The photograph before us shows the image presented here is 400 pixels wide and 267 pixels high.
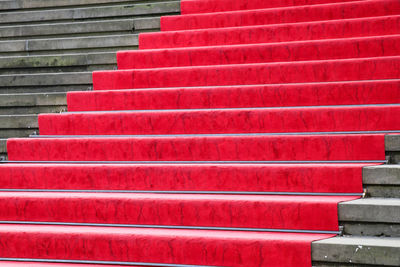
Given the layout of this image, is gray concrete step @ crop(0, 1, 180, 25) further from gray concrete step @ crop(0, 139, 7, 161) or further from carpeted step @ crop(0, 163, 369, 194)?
carpeted step @ crop(0, 163, 369, 194)

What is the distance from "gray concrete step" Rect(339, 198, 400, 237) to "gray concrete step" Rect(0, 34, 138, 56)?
192 cm

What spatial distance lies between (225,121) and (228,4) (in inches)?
46.9

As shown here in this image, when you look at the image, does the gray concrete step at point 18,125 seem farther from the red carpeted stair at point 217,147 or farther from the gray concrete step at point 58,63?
the gray concrete step at point 58,63

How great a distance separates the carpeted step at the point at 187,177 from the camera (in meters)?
2.29

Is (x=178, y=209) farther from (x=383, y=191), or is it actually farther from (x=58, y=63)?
(x=58, y=63)

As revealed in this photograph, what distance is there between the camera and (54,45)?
150 inches

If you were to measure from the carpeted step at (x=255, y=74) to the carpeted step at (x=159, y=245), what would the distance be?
3.14 ft

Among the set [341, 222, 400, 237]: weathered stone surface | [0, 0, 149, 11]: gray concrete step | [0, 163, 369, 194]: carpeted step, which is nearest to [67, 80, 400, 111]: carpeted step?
[0, 163, 369, 194]: carpeted step

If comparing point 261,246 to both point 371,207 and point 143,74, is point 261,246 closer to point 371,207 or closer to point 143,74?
point 371,207

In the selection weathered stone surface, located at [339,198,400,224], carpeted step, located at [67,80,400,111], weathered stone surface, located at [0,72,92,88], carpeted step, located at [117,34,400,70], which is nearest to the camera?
weathered stone surface, located at [339,198,400,224]

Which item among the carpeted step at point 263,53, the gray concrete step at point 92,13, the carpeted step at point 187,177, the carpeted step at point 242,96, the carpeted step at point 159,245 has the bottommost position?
the carpeted step at point 159,245

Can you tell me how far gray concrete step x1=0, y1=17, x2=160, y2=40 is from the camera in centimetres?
377

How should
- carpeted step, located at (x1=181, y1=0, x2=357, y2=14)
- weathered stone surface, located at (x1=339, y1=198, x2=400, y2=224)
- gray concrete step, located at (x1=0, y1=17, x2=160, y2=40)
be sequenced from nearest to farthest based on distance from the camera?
weathered stone surface, located at (x1=339, y1=198, x2=400, y2=224) < carpeted step, located at (x1=181, y1=0, x2=357, y2=14) < gray concrete step, located at (x1=0, y1=17, x2=160, y2=40)

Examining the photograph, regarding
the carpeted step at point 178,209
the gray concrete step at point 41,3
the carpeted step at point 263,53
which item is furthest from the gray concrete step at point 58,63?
the carpeted step at point 178,209
